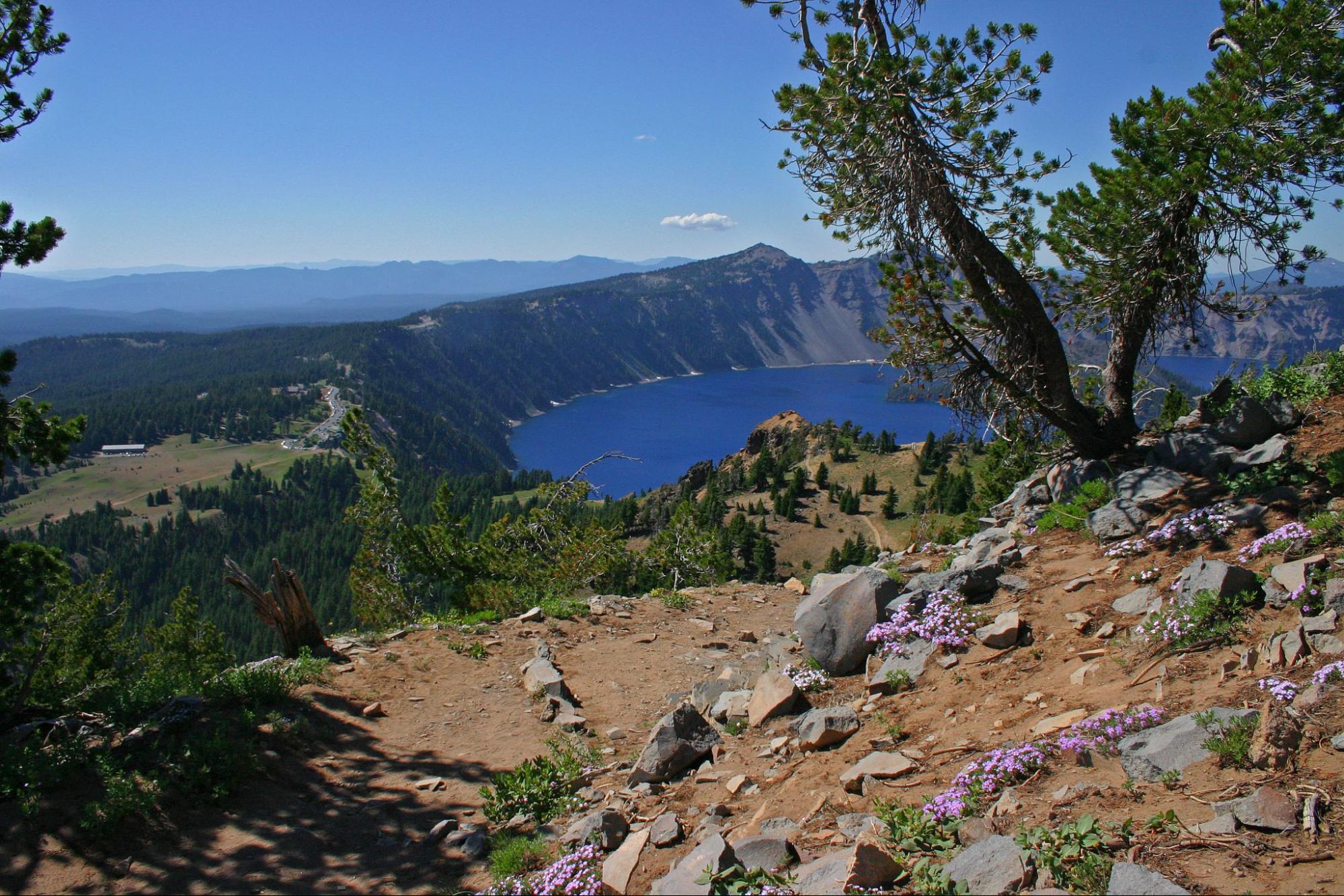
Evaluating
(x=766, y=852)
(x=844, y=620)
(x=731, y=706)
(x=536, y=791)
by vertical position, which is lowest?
(x=536, y=791)

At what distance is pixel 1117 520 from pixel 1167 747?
500 centimetres

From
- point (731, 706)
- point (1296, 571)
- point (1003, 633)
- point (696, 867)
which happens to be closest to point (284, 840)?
point (696, 867)

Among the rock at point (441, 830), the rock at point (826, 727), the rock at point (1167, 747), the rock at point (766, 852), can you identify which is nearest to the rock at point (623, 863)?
the rock at point (766, 852)

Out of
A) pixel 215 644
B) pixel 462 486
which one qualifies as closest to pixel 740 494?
pixel 462 486

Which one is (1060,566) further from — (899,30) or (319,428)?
(319,428)

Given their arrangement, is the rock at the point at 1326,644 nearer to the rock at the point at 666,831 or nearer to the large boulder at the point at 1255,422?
the rock at the point at 666,831

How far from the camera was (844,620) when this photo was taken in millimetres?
8398

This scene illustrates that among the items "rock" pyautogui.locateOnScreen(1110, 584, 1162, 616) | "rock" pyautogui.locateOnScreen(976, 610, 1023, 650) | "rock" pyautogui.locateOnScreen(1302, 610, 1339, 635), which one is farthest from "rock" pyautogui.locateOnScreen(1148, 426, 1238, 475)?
"rock" pyautogui.locateOnScreen(1302, 610, 1339, 635)

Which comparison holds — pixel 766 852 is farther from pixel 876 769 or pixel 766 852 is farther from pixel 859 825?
pixel 876 769

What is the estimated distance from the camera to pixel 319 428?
190m

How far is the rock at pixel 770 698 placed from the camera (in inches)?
293

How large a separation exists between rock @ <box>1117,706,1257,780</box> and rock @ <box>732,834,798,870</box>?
2104 mm

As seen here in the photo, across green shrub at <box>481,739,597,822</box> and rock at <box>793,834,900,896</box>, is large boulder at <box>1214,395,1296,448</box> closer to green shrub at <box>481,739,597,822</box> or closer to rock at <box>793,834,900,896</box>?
rock at <box>793,834,900,896</box>

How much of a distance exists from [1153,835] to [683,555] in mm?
20220
